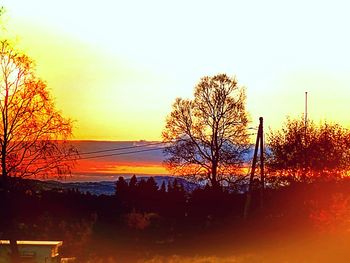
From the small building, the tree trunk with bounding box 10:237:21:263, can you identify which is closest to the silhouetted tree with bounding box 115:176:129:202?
the small building

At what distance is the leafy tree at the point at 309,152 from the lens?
52594 mm

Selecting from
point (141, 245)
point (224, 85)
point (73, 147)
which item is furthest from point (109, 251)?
point (224, 85)

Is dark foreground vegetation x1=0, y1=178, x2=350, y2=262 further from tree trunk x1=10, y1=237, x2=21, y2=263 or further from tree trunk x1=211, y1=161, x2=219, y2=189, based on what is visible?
tree trunk x1=10, y1=237, x2=21, y2=263

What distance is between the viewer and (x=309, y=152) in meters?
54.0

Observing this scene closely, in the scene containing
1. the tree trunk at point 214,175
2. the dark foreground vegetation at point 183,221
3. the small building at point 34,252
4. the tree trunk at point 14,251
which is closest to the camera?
the tree trunk at point 14,251

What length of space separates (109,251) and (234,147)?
1471 cm

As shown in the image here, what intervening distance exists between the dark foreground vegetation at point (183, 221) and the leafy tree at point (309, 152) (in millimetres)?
3286

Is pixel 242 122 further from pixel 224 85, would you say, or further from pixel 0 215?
pixel 0 215

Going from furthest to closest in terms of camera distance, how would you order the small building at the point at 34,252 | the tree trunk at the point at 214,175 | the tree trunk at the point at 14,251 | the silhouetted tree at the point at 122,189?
the silhouetted tree at the point at 122,189, the tree trunk at the point at 214,175, the small building at the point at 34,252, the tree trunk at the point at 14,251

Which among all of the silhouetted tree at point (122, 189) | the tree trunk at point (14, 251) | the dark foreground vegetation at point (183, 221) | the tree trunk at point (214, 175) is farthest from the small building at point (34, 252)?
the tree trunk at point (214, 175)

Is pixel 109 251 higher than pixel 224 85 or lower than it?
lower

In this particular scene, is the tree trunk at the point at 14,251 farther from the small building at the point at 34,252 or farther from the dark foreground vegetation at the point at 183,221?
the dark foreground vegetation at the point at 183,221

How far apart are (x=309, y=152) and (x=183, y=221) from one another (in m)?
12.4

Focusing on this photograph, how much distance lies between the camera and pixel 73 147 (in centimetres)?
3253
